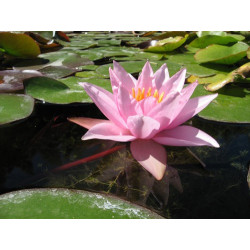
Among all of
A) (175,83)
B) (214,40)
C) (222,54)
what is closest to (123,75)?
(175,83)

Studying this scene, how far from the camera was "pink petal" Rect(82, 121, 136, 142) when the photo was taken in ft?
2.97

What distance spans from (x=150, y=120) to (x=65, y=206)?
37 cm

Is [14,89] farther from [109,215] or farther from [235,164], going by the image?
[235,164]

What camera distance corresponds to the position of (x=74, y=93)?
4.68 feet

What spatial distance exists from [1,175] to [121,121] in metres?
0.45

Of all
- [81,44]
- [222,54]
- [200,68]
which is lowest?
[81,44]

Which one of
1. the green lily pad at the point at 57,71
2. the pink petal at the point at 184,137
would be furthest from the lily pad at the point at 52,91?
the pink petal at the point at 184,137

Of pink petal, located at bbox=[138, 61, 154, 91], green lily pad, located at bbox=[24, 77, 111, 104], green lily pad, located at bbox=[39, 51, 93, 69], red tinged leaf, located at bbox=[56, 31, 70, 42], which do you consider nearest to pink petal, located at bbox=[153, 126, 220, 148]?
pink petal, located at bbox=[138, 61, 154, 91]

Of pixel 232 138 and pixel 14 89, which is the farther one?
pixel 14 89

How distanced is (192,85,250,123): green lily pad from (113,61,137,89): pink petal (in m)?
0.37

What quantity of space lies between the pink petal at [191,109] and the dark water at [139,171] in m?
0.12

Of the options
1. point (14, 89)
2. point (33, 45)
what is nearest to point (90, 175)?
point (14, 89)

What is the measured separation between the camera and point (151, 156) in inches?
35.9

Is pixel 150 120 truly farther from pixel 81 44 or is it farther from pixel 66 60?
pixel 81 44
